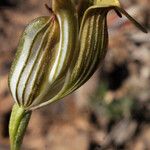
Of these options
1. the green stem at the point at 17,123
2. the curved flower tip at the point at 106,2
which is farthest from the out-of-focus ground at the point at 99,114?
the curved flower tip at the point at 106,2

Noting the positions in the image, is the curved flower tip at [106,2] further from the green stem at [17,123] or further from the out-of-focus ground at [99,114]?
the out-of-focus ground at [99,114]

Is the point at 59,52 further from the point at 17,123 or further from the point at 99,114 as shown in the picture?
the point at 99,114

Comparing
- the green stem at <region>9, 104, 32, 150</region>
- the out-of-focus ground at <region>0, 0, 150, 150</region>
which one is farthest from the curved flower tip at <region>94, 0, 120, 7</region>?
the out-of-focus ground at <region>0, 0, 150, 150</region>

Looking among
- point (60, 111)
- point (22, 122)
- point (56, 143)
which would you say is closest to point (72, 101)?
point (60, 111)

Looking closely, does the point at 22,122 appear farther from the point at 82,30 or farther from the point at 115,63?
the point at 115,63

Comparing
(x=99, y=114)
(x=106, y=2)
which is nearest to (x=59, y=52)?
(x=106, y=2)

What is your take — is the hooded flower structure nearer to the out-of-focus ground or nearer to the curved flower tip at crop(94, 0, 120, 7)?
the curved flower tip at crop(94, 0, 120, 7)
